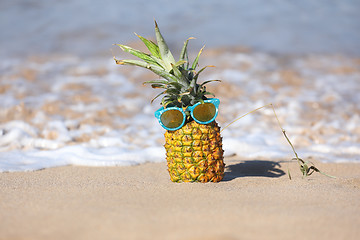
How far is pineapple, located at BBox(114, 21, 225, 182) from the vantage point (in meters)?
2.72

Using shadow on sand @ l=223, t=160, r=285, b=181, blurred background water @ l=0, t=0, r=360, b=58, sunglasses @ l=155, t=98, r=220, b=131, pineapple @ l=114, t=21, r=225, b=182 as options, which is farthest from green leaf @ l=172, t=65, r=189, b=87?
blurred background water @ l=0, t=0, r=360, b=58

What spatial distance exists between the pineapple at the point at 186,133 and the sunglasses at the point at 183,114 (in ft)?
0.11

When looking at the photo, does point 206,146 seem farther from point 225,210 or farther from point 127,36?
point 127,36

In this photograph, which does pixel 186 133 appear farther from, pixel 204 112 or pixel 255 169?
pixel 255 169

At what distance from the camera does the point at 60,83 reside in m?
7.19

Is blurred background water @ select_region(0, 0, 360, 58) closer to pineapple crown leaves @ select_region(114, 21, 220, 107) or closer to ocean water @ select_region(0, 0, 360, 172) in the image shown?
ocean water @ select_region(0, 0, 360, 172)

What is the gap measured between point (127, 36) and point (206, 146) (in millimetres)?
8082

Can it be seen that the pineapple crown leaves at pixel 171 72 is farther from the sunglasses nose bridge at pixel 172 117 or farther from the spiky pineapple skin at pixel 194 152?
the spiky pineapple skin at pixel 194 152

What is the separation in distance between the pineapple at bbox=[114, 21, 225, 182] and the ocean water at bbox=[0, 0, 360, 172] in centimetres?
135

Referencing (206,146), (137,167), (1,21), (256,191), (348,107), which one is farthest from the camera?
(1,21)

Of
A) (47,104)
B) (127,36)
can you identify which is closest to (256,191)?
(47,104)

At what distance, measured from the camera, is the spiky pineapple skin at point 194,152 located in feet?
8.95

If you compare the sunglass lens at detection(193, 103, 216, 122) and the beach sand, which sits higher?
the sunglass lens at detection(193, 103, 216, 122)

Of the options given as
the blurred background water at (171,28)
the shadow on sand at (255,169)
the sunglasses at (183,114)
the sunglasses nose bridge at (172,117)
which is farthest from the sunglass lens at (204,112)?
the blurred background water at (171,28)
